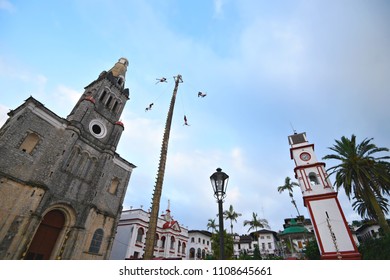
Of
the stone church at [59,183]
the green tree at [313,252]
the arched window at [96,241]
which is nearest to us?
the stone church at [59,183]

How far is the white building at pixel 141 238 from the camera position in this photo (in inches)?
1150

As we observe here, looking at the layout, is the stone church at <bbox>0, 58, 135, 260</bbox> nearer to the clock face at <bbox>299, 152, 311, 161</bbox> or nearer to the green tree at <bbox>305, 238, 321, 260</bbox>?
the green tree at <bbox>305, 238, 321, 260</bbox>

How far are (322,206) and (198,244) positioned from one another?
110 ft

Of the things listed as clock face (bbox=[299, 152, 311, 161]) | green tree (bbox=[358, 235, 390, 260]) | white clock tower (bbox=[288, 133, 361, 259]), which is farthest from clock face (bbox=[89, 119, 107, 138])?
green tree (bbox=[358, 235, 390, 260])

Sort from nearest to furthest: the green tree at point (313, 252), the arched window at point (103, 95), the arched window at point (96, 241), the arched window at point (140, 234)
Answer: the arched window at point (96, 241)
the green tree at point (313, 252)
the arched window at point (103, 95)
the arched window at point (140, 234)

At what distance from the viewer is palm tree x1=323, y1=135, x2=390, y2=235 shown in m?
18.3

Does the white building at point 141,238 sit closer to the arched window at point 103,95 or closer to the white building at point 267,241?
the arched window at point 103,95

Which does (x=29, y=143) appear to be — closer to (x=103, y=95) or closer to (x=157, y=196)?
(x=103, y=95)

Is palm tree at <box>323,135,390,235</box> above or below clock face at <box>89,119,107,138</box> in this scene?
below

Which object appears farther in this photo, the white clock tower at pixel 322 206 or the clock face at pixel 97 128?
the clock face at pixel 97 128

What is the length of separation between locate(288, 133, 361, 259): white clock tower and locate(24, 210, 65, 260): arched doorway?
2562 centimetres

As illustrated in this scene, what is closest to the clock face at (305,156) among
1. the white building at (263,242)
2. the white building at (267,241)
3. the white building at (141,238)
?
the white building at (141,238)
